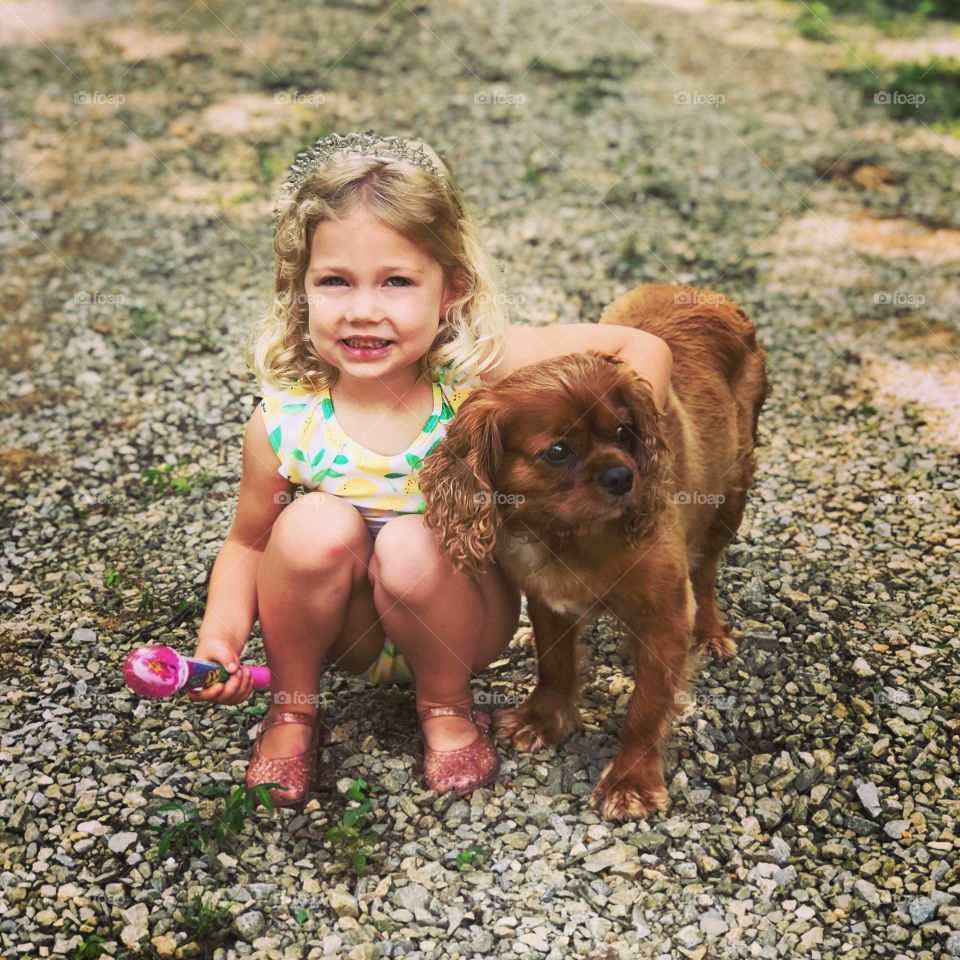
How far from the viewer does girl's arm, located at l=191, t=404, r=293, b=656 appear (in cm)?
340

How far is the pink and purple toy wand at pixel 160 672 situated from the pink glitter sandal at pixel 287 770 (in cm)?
43

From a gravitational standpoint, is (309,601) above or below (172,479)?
above

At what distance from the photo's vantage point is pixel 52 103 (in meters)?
8.88

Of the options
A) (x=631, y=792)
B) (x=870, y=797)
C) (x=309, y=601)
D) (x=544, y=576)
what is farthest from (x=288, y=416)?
(x=870, y=797)

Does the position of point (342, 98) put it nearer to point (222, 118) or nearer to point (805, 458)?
point (222, 118)

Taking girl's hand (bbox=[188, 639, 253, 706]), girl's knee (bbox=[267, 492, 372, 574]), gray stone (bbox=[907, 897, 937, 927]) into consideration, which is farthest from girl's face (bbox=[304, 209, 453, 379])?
gray stone (bbox=[907, 897, 937, 927])

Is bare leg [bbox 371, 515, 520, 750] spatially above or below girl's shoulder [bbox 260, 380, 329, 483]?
below

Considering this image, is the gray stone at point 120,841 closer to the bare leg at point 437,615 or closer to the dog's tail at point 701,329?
the bare leg at point 437,615

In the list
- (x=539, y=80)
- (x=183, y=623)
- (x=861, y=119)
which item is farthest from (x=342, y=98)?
(x=183, y=623)

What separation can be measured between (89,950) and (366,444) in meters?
1.54

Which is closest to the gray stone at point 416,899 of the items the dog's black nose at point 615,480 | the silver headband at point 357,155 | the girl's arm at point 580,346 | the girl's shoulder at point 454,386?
the dog's black nose at point 615,480

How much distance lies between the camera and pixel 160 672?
9.61 ft

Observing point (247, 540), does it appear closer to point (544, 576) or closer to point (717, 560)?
point (544, 576)

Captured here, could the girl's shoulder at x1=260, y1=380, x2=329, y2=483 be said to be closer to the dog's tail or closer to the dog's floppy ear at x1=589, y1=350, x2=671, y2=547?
the dog's floppy ear at x1=589, y1=350, x2=671, y2=547
